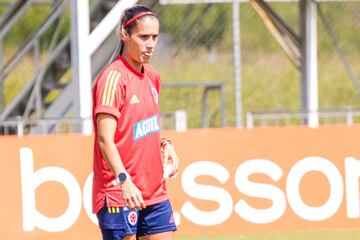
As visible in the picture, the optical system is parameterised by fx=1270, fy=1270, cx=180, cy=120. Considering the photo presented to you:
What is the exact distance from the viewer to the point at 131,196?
22.4ft

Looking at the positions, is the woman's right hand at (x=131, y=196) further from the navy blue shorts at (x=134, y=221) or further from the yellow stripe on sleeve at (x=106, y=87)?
the yellow stripe on sleeve at (x=106, y=87)

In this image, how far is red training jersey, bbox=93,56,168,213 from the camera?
705 cm

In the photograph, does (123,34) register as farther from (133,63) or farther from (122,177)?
(122,177)

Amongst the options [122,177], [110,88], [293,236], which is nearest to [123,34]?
[110,88]

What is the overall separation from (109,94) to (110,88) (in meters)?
0.05

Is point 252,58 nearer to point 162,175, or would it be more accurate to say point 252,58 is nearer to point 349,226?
point 349,226

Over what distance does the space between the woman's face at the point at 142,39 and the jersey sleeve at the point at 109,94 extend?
16 cm

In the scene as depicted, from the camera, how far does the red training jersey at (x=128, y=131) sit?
23.1 feet

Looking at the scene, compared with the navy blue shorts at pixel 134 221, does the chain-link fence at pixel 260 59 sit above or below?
above

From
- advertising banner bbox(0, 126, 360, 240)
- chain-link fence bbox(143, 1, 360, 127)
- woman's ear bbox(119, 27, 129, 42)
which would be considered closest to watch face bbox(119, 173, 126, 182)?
woman's ear bbox(119, 27, 129, 42)

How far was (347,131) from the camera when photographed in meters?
13.1

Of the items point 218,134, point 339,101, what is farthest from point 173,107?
point 218,134

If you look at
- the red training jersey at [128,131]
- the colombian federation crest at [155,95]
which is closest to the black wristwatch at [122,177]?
the red training jersey at [128,131]

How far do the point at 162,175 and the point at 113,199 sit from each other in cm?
36
